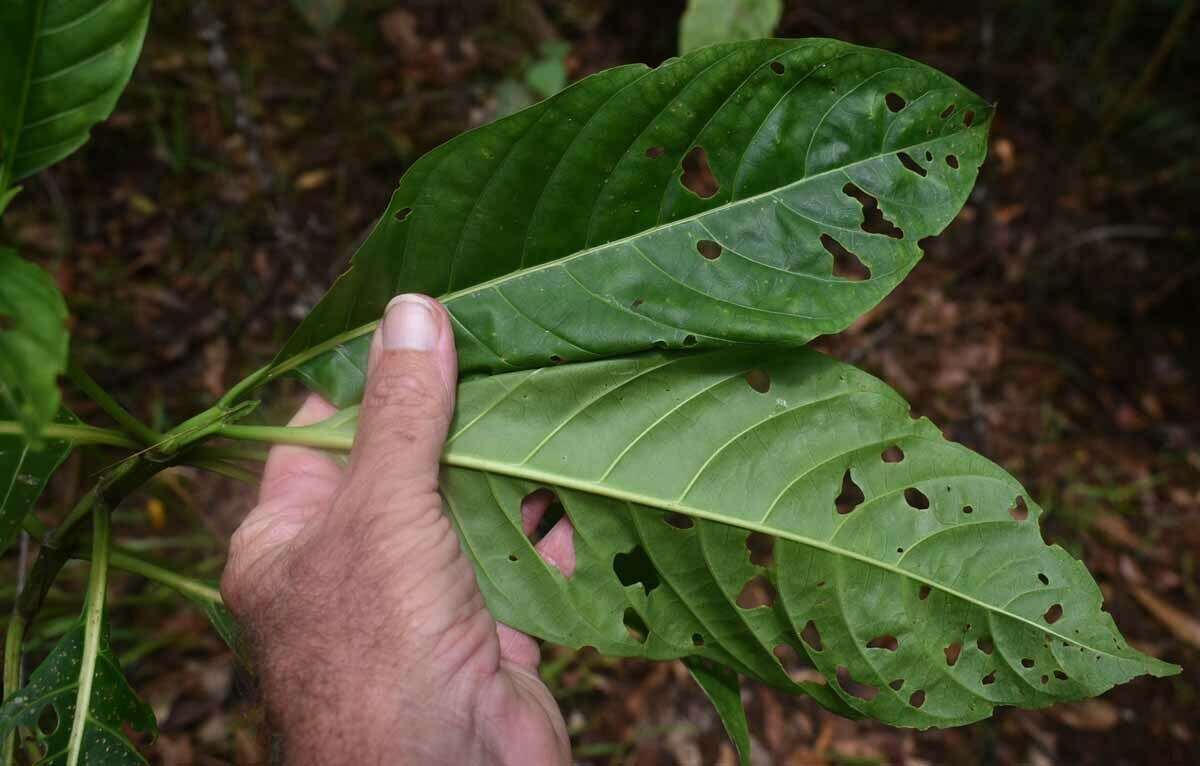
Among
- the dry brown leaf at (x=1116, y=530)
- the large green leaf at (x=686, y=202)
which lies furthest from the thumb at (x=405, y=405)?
the dry brown leaf at (x=1116, y=530)

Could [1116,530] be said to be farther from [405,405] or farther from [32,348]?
[32,348]

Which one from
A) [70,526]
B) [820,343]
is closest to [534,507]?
[70,526]

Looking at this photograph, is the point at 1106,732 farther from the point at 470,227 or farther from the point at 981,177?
the point at 470,227

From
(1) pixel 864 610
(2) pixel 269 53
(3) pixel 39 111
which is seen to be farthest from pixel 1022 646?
(2) pixel 269 53

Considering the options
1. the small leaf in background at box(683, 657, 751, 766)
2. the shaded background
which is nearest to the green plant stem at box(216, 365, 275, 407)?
the small leaf in background at box(683, 657, 751, 766)

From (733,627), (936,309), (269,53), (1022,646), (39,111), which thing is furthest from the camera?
(936,309)

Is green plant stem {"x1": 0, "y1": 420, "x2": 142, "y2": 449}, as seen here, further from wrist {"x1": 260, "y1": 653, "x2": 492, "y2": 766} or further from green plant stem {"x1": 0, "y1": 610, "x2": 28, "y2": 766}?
wrist {"x1": 260, "y1": 653, "x2": 492, "y2": 766}

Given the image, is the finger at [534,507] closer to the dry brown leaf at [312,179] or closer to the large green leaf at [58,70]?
the large green leaf at [58,70]
